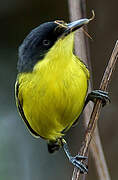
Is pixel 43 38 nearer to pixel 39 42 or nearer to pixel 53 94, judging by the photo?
pixel 39 42

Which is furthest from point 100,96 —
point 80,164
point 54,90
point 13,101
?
point 13,101

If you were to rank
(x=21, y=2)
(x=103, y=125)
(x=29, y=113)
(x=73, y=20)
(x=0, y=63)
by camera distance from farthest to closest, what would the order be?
1. (x=0, y=63)
2. (x=21, y=2)
3. (x=103, y=125)
4. (x=29, y=113)
5. (x=73, y=20)

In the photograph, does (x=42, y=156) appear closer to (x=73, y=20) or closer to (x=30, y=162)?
(x=30, y=162)

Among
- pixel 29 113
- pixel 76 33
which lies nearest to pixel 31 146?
pixel 29 113

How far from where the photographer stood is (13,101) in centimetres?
452

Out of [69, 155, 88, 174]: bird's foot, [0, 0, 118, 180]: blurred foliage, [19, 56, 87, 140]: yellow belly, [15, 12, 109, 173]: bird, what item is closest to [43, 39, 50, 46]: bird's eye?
[15, 12, 109, 173]: bird

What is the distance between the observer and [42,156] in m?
4.58

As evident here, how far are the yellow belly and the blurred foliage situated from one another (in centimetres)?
119

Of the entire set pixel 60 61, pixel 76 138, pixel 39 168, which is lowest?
pixel 39 168

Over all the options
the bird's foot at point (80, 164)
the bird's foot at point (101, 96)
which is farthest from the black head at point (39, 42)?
the bird's foot at point (80, 164)

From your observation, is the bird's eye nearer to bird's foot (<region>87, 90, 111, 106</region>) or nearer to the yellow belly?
the yellow belly

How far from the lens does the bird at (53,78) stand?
2.36 metres

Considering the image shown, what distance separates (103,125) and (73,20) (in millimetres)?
1594

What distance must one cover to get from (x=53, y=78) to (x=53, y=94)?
0.08 meters
